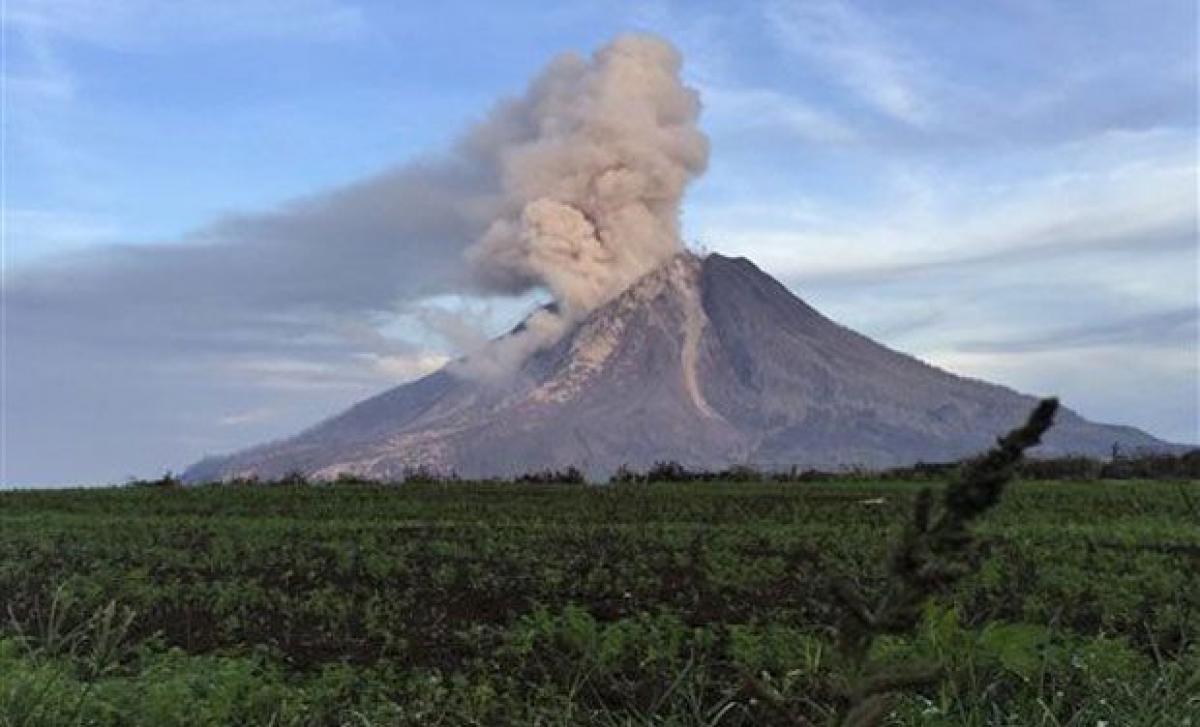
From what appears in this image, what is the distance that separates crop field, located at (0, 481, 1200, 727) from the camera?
534 cm

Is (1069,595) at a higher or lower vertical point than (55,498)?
lower

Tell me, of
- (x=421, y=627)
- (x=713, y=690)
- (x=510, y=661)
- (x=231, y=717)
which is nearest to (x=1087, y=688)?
(x=713, y=690)

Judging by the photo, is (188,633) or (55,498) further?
(55,498)

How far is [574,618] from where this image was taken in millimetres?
8391

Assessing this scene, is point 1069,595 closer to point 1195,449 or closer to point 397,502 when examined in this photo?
point 397,502

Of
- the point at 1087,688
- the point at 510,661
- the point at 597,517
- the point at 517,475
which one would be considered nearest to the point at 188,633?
the point at 510,661

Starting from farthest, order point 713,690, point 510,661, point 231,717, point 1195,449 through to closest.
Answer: point 1195,449
point 510,661
point 713,690
point 231,717

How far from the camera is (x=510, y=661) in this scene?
26.6ft

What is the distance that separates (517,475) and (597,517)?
47.0 feet

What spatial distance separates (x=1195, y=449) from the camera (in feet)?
119

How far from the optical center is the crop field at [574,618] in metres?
5.34

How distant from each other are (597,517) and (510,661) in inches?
555

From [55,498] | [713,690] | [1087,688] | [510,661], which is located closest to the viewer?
[1087,688]

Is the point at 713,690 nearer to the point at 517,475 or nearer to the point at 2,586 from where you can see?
the point at 2,586
